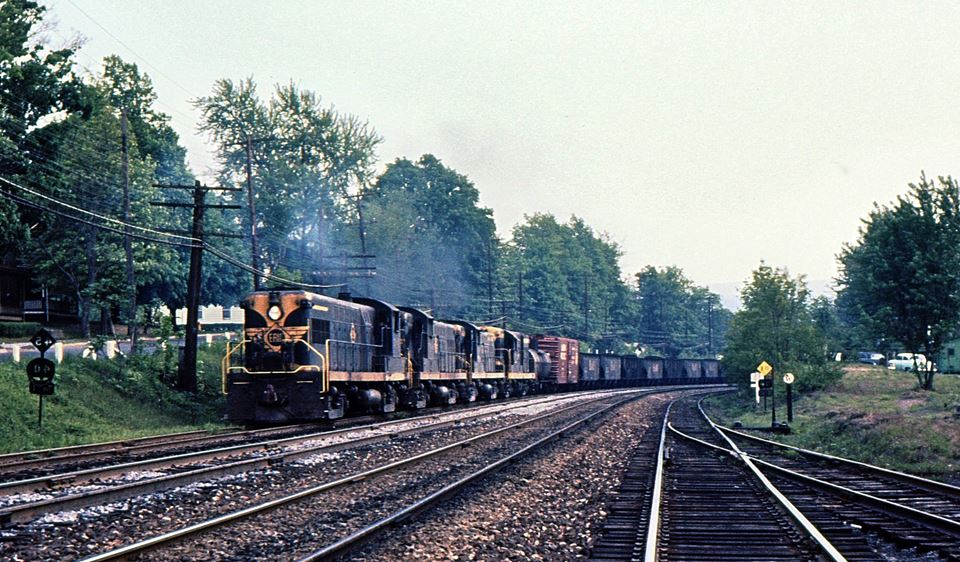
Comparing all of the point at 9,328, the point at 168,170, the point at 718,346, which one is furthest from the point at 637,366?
the point at 718,346

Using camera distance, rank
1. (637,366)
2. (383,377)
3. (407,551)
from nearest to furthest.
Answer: (407,551) < (383,377) < (637,366)

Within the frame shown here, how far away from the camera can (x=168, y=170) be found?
238 feet

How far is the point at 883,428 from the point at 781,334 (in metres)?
24.6

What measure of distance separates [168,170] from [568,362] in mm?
35689

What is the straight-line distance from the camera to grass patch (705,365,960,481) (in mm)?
17891

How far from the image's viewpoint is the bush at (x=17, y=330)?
47.8 m

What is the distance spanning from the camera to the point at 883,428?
2205 centimetres

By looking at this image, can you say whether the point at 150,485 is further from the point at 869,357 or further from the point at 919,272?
the point at 869,357

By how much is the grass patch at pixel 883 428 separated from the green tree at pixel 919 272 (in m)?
2.80

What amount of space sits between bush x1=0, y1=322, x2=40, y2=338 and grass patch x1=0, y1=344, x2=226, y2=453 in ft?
56.2

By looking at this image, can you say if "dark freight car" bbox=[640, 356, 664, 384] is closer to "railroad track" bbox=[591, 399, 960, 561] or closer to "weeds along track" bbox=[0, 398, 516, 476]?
"weeds along track" bbox=[0, 398, 516, 476]

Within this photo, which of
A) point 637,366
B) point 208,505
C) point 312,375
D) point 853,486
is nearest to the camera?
point 208,505

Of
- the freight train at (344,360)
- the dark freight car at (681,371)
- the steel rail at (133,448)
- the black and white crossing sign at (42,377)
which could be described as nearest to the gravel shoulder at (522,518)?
the steel rail at (133,448)

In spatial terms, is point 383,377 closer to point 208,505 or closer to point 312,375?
point 312,375
